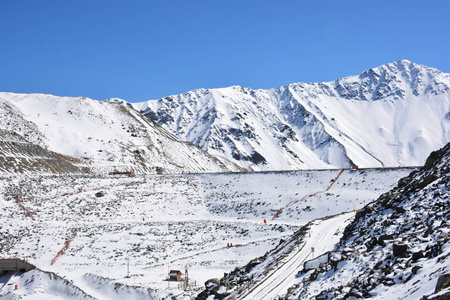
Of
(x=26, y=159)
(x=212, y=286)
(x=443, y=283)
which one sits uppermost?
(x=26, y=159)

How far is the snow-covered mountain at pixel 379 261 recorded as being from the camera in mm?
11570

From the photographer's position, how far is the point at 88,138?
99.9 metres

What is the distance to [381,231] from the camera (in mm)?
18266

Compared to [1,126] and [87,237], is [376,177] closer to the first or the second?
[87,237]

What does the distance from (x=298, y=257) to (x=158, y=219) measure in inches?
1117

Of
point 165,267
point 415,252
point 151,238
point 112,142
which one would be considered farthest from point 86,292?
point 112,142

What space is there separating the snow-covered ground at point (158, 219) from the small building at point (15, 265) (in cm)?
109

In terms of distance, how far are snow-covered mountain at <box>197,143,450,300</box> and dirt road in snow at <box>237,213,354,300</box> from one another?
0.05 metres

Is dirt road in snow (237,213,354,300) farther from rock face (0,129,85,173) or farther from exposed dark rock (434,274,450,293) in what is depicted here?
rock face (0,129,85,173)

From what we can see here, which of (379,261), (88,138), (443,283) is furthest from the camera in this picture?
(88,138)

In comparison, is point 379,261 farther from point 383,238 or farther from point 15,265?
point 15,265

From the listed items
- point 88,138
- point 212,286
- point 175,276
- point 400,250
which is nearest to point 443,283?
point 400,250

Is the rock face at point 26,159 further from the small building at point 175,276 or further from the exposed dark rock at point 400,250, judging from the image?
the exposed dark rock at point 400,250

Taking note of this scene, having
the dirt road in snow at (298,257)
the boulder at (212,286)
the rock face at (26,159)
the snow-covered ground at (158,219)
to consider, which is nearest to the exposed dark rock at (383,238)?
the dirt road in snow at (298,257)
